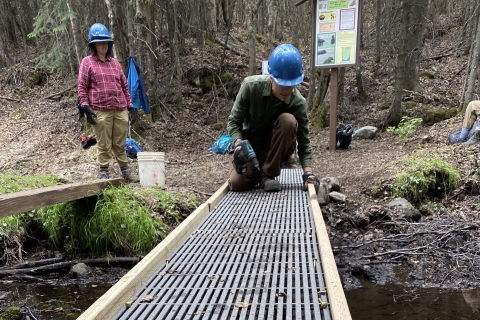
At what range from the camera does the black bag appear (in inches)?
267

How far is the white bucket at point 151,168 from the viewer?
4113 millimetres

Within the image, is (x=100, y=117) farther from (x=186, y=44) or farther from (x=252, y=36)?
(x=186, y=44)

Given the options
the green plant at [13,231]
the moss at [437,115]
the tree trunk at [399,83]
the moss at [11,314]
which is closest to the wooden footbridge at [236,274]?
the moss at [11,314]

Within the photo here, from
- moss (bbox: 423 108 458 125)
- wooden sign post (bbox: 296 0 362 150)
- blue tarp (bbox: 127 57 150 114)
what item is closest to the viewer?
wooden sign post (bbox: 296 0 362 150)

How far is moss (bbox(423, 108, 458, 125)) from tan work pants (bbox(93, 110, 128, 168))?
6.85 meters

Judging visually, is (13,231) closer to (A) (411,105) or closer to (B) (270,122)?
(B) (270,122)

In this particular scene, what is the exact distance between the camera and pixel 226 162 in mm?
6938

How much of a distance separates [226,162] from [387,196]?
3.36 metres

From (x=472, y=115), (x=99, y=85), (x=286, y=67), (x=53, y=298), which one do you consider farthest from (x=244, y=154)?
(x=472, y=115)

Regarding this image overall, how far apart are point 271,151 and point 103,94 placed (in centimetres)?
218

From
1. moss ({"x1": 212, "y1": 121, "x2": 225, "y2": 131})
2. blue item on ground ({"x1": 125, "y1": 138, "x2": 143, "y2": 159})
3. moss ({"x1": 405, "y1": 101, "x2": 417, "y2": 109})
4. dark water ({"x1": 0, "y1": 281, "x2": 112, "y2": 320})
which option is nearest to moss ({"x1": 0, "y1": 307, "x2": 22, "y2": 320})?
dark water ({"x1": 0, "y1": 281, "x2": 112, "y2": 320})

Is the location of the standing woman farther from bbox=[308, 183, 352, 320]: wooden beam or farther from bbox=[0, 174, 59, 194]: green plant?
bbox=[308, 183, 352, 320]: wooden beam

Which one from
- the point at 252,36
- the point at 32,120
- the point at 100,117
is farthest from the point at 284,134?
the point at 32,120

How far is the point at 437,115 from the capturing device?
8.16 m
